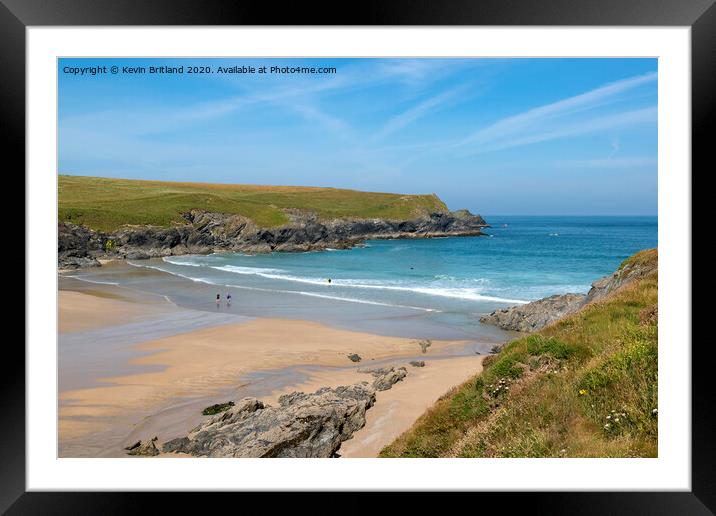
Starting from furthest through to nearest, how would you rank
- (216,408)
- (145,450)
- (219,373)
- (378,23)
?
(219,373)
(216,408)
(145,450)
(378,23)

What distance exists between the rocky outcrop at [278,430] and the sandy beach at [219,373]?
0.41 meters

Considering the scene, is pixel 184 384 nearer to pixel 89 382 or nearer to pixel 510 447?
pixel 89 382

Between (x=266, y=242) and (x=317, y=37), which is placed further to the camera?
(x=266, y=242)

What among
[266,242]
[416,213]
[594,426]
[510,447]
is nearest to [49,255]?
[510,447]

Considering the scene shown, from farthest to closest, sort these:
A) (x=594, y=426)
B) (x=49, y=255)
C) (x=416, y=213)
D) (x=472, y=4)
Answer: (x=416, y=213), (x=594, y=426), (x=49, y=255), (x=472, y=4)


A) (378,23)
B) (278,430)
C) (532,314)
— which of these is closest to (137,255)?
(532,314)

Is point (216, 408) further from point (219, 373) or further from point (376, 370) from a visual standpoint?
point (376, 370)

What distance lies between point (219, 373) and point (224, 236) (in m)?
51.5

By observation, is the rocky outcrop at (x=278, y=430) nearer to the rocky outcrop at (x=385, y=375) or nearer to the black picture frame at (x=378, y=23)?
the rocky outcrop at (x=385, y=375)

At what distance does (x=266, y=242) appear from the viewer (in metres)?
64.2

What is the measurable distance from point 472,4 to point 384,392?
9236 mm

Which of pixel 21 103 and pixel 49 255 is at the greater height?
pixel 21 103

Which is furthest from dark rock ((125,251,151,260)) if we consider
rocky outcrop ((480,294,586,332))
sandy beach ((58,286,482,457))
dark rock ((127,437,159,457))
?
dark rock ((127,437,159,457))

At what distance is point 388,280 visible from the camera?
122ft
